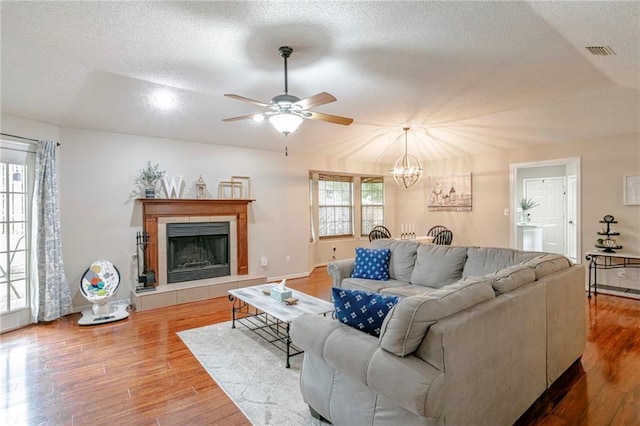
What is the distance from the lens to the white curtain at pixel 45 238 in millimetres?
4066

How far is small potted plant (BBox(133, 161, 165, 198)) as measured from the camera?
495 cm

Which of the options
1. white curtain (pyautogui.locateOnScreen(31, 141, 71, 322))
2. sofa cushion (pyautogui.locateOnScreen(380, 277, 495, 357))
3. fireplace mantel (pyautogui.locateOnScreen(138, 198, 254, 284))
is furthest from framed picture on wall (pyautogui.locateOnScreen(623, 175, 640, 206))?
white curtain (pyautogui.locateOnScreen(31, 141, 71, 322))

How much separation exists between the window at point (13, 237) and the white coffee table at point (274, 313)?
2569 millimetres

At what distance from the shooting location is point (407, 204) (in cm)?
838

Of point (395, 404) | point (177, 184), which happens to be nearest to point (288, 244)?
point (177, 184)

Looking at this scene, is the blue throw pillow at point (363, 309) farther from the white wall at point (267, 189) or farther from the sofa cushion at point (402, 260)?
the white wall at point (267, 189)

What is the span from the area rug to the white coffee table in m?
0.10

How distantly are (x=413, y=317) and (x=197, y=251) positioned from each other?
15.4ft

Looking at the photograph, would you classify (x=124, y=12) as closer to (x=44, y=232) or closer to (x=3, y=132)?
(x=3, y=132)

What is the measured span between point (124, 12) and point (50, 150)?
2795mm

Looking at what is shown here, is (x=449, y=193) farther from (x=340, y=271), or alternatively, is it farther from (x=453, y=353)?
(x=453, y=353)

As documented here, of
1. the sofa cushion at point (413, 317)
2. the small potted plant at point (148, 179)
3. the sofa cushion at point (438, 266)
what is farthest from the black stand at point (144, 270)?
the sofa cushion at point (413, 317)

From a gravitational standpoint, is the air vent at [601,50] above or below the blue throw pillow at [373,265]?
above

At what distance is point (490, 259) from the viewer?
3521mm
